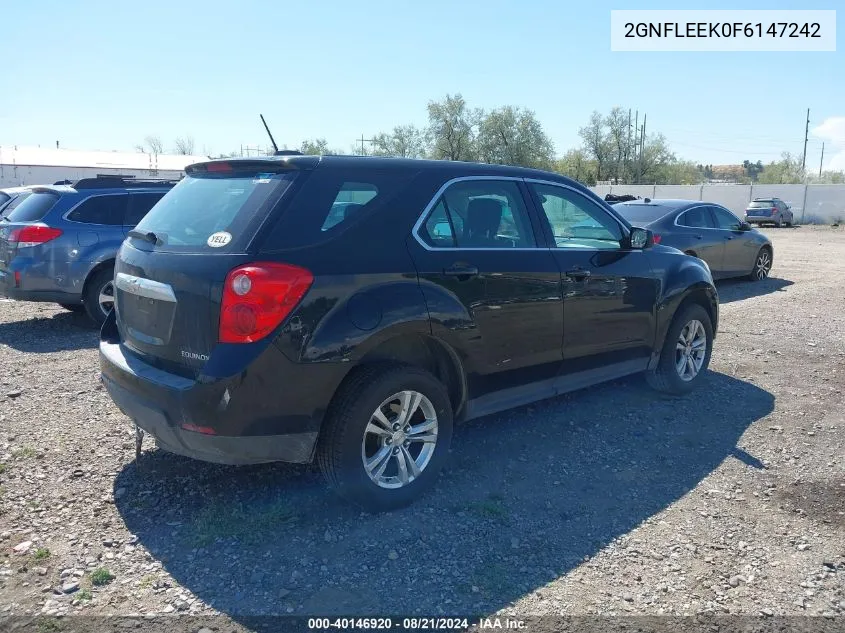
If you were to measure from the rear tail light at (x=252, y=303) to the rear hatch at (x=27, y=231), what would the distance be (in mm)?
5942

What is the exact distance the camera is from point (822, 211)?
39938 mm

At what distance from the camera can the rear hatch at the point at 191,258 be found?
326 cm

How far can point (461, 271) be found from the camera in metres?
3.91

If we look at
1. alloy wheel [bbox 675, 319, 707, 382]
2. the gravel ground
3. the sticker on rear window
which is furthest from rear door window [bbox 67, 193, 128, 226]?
alloy wheel [bbox 675, 319, 707, 382]

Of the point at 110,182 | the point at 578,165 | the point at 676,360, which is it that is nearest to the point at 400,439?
the point at 676,360

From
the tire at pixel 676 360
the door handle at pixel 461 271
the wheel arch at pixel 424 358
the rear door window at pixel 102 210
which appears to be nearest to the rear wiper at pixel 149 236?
the wheel arch at pixel 424 358

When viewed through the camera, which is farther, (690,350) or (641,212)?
(641,212)

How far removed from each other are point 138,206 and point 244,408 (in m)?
6.50

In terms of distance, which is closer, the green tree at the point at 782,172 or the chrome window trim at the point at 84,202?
the chrome window trim at the point at 84,202

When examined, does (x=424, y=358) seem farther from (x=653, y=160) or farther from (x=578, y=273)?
(x=653, y=160)

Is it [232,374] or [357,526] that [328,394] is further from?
[357,526]

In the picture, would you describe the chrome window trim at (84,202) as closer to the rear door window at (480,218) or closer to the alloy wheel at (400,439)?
the rear door window at (480,218)

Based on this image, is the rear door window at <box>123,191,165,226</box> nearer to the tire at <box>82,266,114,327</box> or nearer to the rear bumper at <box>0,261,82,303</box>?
the tire at <box>82,266,114,327</box>

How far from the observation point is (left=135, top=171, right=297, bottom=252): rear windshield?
3379 mm
